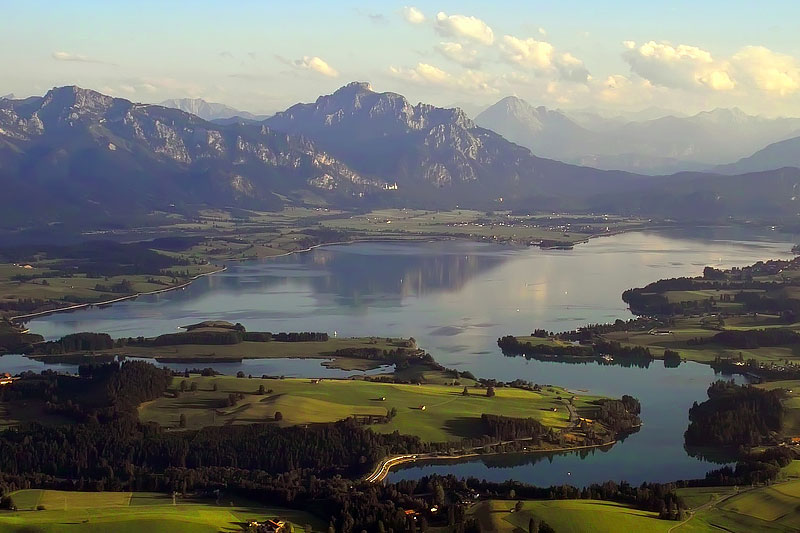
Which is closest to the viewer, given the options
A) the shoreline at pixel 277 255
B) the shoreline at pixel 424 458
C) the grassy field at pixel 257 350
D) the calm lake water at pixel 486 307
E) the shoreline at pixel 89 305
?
the shoreline at pixel 424 458

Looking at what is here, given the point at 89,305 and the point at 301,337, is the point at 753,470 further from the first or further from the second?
the point at 89,305

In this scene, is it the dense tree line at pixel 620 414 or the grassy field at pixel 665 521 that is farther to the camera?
the dense tree line at pixel 620 414

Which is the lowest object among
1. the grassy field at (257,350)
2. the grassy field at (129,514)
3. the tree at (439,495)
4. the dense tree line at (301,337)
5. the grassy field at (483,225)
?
the grassy field at (129,514)

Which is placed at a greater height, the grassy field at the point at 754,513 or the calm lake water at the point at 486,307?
the calm lake water at the point at 486,307

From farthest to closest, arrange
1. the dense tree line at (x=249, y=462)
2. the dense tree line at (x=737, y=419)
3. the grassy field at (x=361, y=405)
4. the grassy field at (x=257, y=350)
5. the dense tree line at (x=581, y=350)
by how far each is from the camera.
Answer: the dense tree line at (x=581, y=350) → the grassy field at (x=257, y=350) → the grassy field at (x=361, y=405) → the dense tree line at (x=737, y=419) → the dense tree line at (x=249, y=462)

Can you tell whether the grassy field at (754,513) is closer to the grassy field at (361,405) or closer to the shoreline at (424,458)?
the shoreline at (424,458)

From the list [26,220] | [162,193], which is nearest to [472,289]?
[26,220]

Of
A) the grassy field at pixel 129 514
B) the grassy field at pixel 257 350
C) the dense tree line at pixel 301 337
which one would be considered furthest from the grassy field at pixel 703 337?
the grassy field at pixel 129 514
